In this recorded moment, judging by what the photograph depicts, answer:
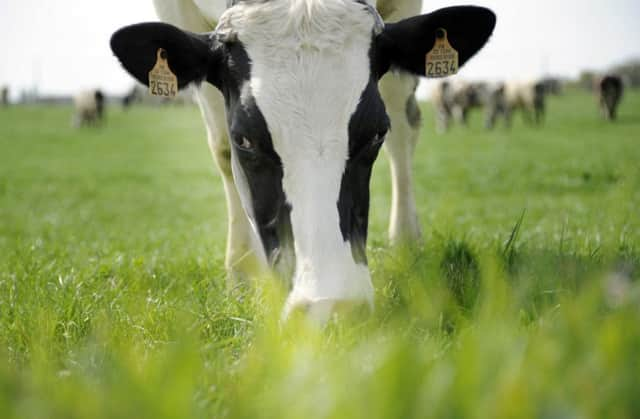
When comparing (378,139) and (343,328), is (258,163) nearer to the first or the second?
(378,139)

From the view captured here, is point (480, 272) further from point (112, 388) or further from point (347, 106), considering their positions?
point (112, 388)

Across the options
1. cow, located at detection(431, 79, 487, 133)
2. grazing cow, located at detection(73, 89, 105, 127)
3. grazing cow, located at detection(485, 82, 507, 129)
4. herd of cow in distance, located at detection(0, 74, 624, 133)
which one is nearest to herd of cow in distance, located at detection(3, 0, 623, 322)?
herd of cow in distance, located at detection(0, 74, 624, 133)

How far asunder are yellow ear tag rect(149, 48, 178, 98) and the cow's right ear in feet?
0.07

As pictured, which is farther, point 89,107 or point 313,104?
point 89,107

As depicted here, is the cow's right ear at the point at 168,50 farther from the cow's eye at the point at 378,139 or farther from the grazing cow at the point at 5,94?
the grazing cow at the point at 5,94

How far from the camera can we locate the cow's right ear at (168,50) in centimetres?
318

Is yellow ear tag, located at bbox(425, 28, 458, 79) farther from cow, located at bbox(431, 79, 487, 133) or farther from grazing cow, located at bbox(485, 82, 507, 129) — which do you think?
cow, located at bbox(431, 79, 487, 133)

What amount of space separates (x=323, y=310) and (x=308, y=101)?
919 mm

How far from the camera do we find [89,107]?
39062mm

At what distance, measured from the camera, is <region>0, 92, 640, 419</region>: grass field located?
124cm

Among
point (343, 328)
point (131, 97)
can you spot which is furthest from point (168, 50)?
point (131, 97)

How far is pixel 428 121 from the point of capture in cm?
3894

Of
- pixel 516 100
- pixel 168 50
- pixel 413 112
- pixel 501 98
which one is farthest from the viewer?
pixel 516 100

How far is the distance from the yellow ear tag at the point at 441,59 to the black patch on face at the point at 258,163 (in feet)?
3.27
